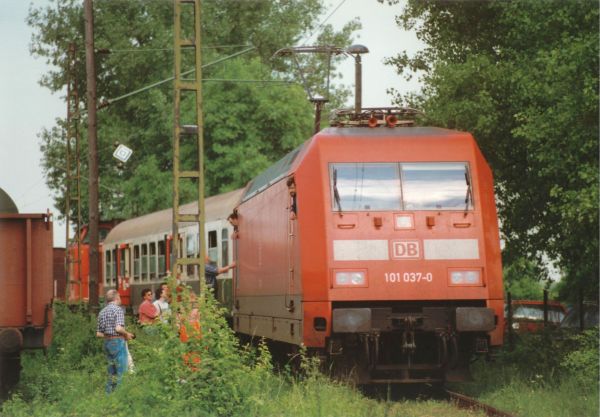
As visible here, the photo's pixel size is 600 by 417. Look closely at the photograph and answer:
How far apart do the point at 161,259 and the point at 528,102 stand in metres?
15.7

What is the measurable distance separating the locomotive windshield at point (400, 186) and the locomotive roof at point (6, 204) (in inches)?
202

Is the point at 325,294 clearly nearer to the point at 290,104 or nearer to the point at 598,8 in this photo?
the point at 598,8

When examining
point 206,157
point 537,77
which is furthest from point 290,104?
point 537,77

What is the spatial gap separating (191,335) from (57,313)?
1509 cm

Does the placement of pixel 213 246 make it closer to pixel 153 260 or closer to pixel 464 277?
pixel 153 260

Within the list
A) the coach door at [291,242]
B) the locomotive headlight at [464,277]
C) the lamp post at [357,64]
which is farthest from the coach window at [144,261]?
the locomotive headlight at [464,277]

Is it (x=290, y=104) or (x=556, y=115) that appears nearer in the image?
(x=556, y=115)

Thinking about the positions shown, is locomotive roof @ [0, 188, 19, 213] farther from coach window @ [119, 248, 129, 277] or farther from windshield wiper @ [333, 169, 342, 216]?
coach window @ [119, 248, 129, 277]

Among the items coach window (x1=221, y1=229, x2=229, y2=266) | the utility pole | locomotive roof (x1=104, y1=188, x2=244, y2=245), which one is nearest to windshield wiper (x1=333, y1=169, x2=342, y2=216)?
locomotive roof (x1=104, y1=188, x2=244, y2=245)

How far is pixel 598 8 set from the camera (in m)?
16.0

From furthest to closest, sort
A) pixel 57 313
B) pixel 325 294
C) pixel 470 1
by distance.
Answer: pixel 57 313, pixel 470 1, pixel 325 294

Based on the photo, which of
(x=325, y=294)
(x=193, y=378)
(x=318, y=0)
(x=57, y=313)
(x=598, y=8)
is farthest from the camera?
(x=318, y=0)

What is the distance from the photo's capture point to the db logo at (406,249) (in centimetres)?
1511

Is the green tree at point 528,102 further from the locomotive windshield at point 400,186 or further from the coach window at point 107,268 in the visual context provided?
the coach window at point 107,268
